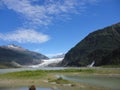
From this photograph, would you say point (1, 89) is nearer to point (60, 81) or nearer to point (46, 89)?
point (46, 89)

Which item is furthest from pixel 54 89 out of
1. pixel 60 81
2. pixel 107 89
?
pixel 60 81

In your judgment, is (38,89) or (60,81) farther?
(60,81)

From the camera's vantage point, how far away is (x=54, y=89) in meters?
48.5

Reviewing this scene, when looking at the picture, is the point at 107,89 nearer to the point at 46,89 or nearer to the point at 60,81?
the point at 46,89

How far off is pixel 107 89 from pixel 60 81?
1573 centimetres

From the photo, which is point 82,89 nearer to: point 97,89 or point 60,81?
point 97,89

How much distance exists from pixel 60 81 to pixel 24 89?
14668 mm

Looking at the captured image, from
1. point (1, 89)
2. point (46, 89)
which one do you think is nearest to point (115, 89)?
point (46, 89)

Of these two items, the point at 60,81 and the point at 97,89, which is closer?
the point at 97,89

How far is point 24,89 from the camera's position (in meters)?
49.2

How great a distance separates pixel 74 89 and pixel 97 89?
13.0ft

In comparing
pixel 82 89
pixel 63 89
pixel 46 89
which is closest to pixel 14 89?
pixel 46 89

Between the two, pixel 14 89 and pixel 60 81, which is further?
pixel 60 81

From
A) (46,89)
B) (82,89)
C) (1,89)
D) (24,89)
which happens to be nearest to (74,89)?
(82,89)
